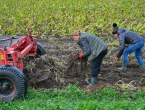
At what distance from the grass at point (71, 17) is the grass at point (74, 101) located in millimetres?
6126

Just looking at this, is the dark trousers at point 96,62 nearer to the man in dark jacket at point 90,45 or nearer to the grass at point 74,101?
the man in dark jacket at point 90,45

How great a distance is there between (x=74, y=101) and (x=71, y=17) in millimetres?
8625

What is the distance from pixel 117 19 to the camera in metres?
12.0

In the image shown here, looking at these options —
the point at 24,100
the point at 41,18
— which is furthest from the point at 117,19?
the point at 24,100

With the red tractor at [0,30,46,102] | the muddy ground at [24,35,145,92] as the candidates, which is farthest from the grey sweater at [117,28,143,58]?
the red tractor at [0,30,46,102]

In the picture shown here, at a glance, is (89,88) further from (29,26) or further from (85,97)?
(29,26)

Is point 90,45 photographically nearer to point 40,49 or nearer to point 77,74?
point 77,74

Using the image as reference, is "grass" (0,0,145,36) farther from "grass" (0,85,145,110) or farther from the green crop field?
"grass" (0,85,145,110)

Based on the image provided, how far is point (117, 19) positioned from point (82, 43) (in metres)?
7.57

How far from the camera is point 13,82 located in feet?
14.6

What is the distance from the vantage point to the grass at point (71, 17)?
11086 millimetres

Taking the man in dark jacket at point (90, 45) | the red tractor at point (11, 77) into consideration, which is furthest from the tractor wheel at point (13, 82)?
the man in dark jacket at point (90, 45)

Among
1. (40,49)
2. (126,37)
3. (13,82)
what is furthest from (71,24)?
(13,82)

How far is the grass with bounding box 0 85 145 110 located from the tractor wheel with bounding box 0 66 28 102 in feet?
0.48
